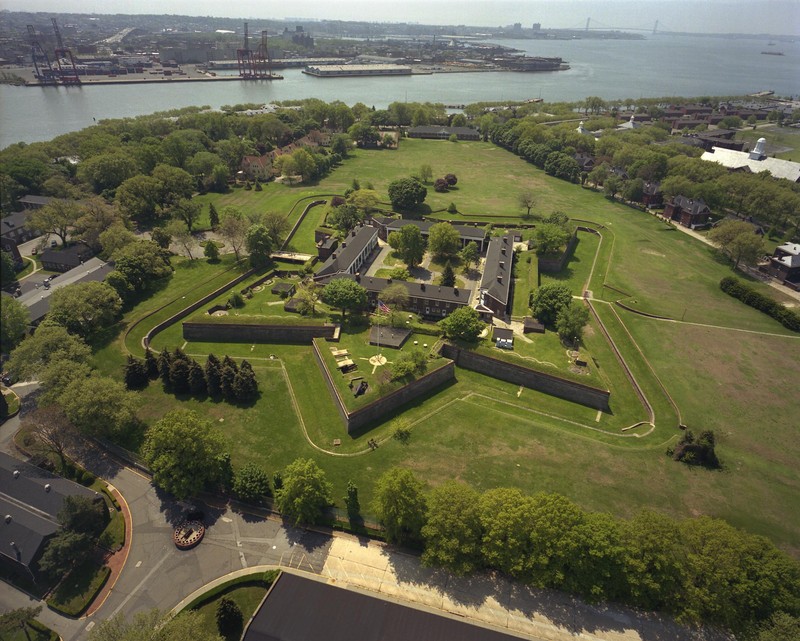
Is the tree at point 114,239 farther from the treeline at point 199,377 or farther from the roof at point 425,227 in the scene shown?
the roof at point 425,227

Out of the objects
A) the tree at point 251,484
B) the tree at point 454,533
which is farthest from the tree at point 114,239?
the tree at point 454,533

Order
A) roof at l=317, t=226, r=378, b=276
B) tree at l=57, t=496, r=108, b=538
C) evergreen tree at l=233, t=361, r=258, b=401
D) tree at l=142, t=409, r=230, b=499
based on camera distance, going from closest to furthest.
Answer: tree at l=57, t=496, r=108, b=538
tree at l=142, t=409, r=230, b=499
evergreen tree at l=233, t=361, r=258, b=401
roof at l=317, t=226, r=378, b=276

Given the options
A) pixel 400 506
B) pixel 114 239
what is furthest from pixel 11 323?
pixel 400 506

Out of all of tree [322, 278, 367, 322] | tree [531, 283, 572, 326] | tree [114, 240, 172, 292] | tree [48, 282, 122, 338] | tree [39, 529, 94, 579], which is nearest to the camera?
tree [39, 529, 94, 579]

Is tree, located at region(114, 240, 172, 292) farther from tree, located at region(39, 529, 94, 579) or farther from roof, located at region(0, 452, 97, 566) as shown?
tree, located at region(39, 529, 94, 579)

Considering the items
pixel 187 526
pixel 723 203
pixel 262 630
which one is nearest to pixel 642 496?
pixel 262 630

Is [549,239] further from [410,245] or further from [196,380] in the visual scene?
[196,380]

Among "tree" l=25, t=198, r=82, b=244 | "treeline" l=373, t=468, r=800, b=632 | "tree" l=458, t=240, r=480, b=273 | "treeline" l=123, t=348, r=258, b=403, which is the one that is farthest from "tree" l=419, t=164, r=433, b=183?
"treeline" l=373, t=468, r=800, b=632
